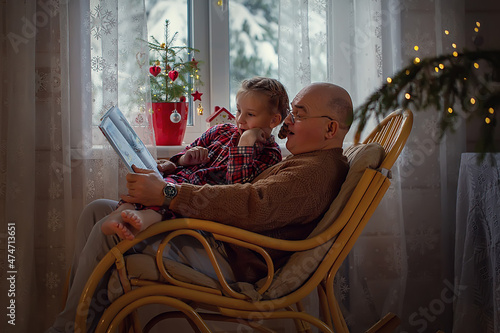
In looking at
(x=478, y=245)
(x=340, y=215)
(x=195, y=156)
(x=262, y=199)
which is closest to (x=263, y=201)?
(x=262, y=199)

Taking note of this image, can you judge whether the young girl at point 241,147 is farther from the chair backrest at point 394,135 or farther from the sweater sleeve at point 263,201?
the chair backrest at point 394,135

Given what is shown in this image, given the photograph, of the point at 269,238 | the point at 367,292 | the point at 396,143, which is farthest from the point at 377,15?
the point at 269,238

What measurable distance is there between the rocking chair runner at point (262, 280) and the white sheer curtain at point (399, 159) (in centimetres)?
95

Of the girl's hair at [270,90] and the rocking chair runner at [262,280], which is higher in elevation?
the girl's hair at [270,90]

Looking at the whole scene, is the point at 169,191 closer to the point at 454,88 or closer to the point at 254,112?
the point at 254,112

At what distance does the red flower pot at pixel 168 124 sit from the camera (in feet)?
7.79

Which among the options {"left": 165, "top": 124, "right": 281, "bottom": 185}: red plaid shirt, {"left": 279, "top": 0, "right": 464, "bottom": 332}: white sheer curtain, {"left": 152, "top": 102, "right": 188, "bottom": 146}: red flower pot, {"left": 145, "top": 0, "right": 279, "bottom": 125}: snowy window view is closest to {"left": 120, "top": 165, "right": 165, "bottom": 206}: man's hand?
{"left": 165, "top": 124, "right": 281, "bottom": 185}: red plaid shirt

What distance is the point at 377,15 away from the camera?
2.35 meters

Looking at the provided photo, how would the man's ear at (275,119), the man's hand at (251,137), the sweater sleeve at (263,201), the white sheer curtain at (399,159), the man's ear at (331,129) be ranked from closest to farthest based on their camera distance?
the sweater sleeve at (263,201)
the man's ear at (331,129)
the man's hand at (251,137)
the man's ear at (275,119)
the white sheer curtain at (399,159)

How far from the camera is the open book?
1382mm

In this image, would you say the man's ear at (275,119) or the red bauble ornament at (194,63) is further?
the red bauble ornament at (194,63)

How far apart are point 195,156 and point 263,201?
575 millimetres

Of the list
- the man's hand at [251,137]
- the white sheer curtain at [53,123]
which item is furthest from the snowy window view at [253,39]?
the man's hand at [251,137]

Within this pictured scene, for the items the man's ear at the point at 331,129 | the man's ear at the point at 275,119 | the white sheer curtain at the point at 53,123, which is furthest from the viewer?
the white sheer curtain at the point at 53,123
